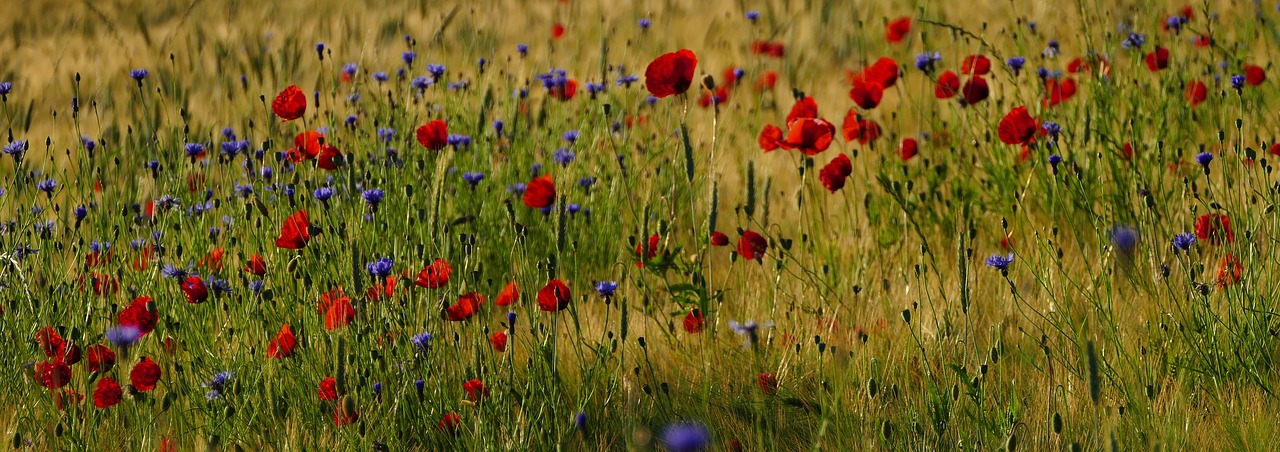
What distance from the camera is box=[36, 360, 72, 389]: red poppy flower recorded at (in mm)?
1695

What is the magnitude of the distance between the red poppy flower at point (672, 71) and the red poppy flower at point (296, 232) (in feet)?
2.25

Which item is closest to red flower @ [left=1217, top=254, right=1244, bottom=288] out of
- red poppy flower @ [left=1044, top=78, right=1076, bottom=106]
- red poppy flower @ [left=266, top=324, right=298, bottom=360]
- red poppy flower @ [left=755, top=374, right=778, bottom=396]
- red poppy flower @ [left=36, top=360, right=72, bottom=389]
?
red poppy flower @ [left=755, top=374, right=778, bottom=396]

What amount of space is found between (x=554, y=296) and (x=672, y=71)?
0.59 metres

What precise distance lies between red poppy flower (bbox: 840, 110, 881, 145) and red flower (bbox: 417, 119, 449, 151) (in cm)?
117

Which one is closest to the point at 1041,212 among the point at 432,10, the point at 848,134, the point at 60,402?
the point at 848,134

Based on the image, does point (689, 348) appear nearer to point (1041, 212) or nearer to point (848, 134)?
point (848, 134)

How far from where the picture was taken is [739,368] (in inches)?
87.7

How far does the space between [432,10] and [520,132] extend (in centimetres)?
416

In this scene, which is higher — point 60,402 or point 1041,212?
point 1041,212

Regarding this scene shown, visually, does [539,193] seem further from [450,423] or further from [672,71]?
[450,423]

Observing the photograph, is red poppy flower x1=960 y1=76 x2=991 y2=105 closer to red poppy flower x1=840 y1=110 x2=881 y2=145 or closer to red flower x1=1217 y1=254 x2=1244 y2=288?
red poppy flower x1=840 y1=110 x2=881 y2=145

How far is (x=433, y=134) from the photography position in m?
2.31

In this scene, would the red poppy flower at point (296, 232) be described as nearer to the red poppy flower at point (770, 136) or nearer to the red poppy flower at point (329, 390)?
the red poppy flower at point (329, 390)

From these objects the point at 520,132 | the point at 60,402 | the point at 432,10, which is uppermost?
the point at 432,10
